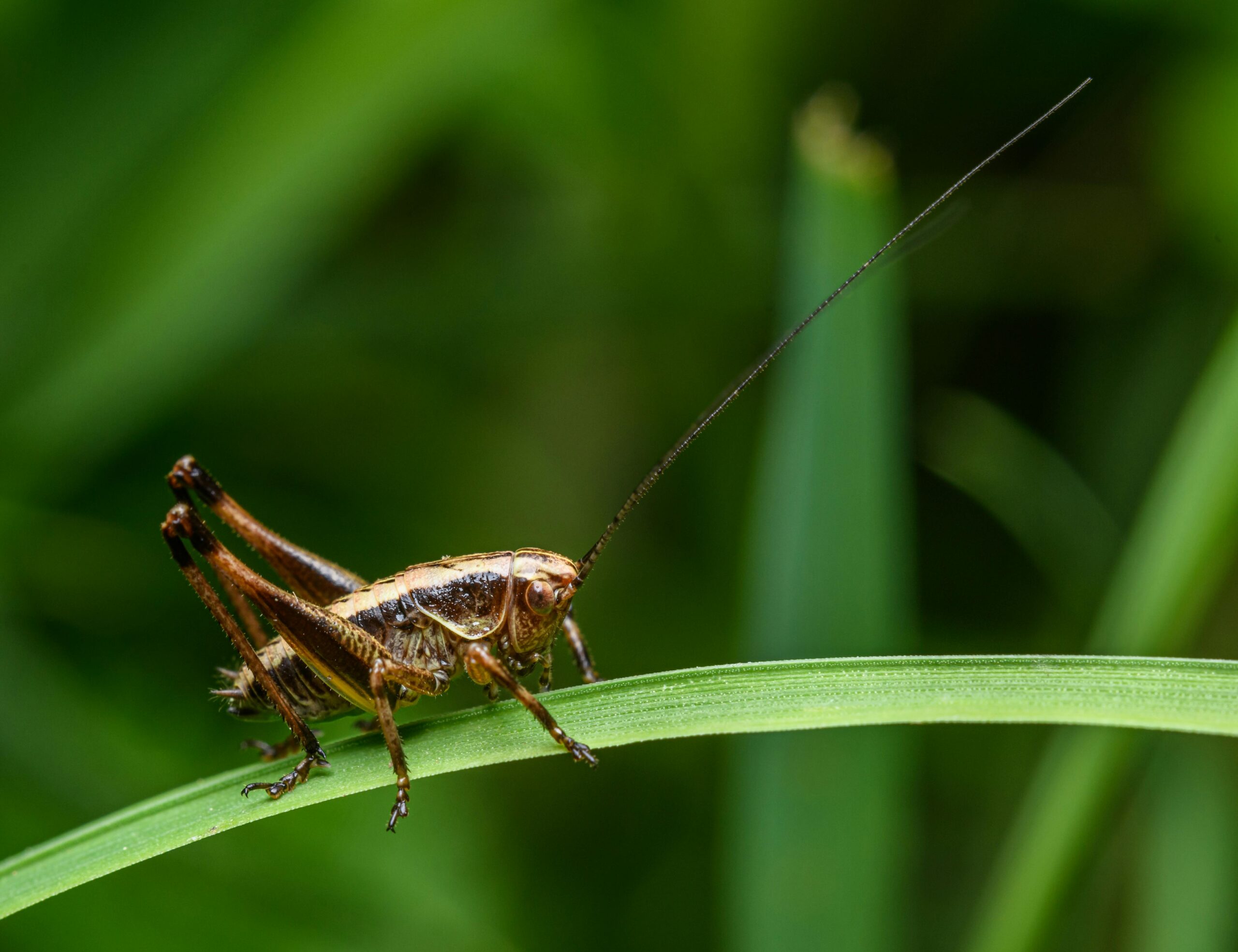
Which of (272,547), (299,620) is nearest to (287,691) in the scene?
(299,620)

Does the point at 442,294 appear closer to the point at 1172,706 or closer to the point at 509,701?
the point at 509,701

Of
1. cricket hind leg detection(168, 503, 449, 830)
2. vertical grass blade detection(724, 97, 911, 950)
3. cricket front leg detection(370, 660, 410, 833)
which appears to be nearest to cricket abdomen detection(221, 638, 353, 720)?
cricket hind leg detection(168, 503, 449, 830)

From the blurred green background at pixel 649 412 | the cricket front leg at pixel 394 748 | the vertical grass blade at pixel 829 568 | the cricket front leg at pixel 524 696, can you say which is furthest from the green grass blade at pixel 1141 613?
the cricket front leg at pixel 394 748

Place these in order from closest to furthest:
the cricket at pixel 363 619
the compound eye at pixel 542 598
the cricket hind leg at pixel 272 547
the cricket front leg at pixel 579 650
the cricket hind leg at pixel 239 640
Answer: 1. the cricket hind leg at pixel 239 640
2. the cricket at pixel 363 619
3. the compound eye at pixel 542 598
4. the cricket hind leg at pixel 272 547
5. the cricket front leg at pixel 579 650

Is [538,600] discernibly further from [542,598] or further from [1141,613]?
[1141,613]

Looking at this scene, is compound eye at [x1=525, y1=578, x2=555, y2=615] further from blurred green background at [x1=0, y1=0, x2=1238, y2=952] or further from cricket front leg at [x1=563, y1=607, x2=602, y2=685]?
blurred green background at [x1=0, y1=0, x2=1238, y2=952]

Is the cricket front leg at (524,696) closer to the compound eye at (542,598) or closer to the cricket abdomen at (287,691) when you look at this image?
the compound eye at (542,598)
